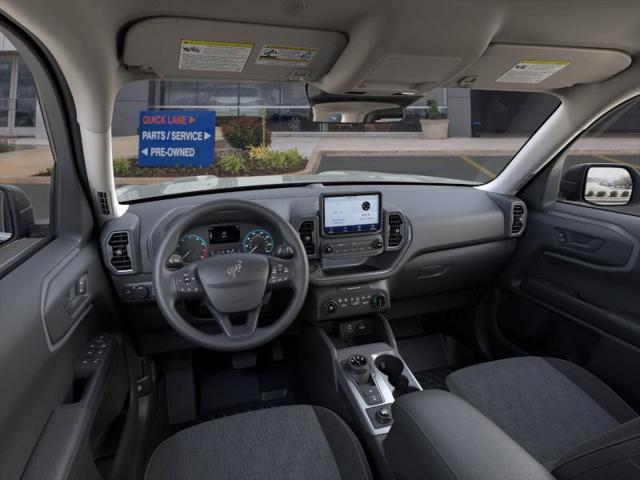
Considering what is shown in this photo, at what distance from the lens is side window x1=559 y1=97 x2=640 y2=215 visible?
2.51 meters

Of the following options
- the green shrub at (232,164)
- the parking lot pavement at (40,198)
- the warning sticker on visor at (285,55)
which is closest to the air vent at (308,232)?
the green shrub at (232,164)

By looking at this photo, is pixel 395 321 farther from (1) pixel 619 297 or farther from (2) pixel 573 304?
(1) pixel 619 297

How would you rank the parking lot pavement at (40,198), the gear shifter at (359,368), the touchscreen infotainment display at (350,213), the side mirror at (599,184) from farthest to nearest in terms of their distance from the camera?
the side mirror at (599,184), the touchscreen infotainment display at (350,213), the gear shifter at (359,368), the parking lot pavement at (40,198)

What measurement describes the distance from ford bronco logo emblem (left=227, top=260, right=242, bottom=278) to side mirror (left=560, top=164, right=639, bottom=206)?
2104mm

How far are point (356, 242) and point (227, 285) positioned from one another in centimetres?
91

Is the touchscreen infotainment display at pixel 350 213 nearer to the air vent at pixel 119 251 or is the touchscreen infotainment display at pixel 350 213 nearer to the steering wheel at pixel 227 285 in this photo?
the steering wheel at pixel 227 285

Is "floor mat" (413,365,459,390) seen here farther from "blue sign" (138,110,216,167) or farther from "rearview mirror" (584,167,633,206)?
"blue sign" (138,110,216,167)

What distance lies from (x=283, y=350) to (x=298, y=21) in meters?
2.05

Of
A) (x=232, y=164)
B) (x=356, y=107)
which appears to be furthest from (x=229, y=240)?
(x=356, y=107)

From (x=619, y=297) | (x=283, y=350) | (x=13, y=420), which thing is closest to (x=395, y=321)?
(x=283, y=350)

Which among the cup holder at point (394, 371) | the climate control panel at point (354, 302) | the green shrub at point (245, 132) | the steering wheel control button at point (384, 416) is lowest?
the steering wheel control button at point (384, 416)

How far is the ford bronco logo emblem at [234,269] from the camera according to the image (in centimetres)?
183

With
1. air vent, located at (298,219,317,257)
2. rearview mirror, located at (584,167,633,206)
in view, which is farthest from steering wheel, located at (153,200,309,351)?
rearview mirror, located at (584,167,633,206)

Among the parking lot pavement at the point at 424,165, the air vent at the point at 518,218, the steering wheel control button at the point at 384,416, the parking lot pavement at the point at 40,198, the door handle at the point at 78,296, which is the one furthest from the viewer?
the parking lot pavement at the point at 424,165
